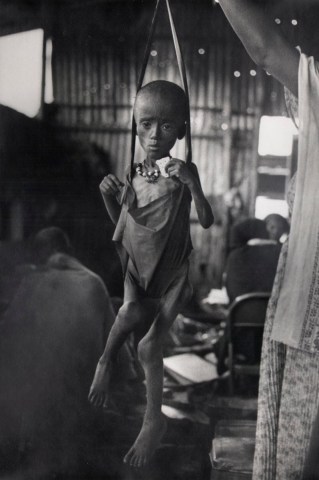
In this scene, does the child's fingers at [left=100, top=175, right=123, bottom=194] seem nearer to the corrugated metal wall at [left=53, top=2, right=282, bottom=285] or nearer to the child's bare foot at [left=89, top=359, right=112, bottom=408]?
the corrugated metal wall at [left=53, top=2, right=282, bottom=285]

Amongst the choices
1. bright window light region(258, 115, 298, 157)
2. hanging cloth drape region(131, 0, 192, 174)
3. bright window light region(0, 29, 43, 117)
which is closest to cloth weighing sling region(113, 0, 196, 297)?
hanging cloth drape region(131, 0, 192, 174)

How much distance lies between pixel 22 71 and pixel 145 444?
4.39 feet

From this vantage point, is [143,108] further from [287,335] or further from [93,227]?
[287,335]

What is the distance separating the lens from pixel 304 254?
71.1 inches

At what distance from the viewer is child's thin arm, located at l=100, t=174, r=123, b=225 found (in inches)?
76.0

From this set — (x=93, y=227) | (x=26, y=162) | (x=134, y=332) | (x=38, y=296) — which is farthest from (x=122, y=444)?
(x=26, y=162)

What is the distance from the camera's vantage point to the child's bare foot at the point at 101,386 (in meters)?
1.97

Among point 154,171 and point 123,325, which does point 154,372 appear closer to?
point 123,325


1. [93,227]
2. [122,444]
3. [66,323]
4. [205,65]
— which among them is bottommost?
[122,444]

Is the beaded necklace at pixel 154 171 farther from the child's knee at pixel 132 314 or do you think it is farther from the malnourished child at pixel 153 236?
the child's knee at pixel 132 314

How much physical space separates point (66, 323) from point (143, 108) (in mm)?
778

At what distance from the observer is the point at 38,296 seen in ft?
6.93

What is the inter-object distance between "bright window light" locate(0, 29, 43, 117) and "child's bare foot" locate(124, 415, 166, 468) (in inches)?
44.8

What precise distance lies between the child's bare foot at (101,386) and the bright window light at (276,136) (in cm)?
90
